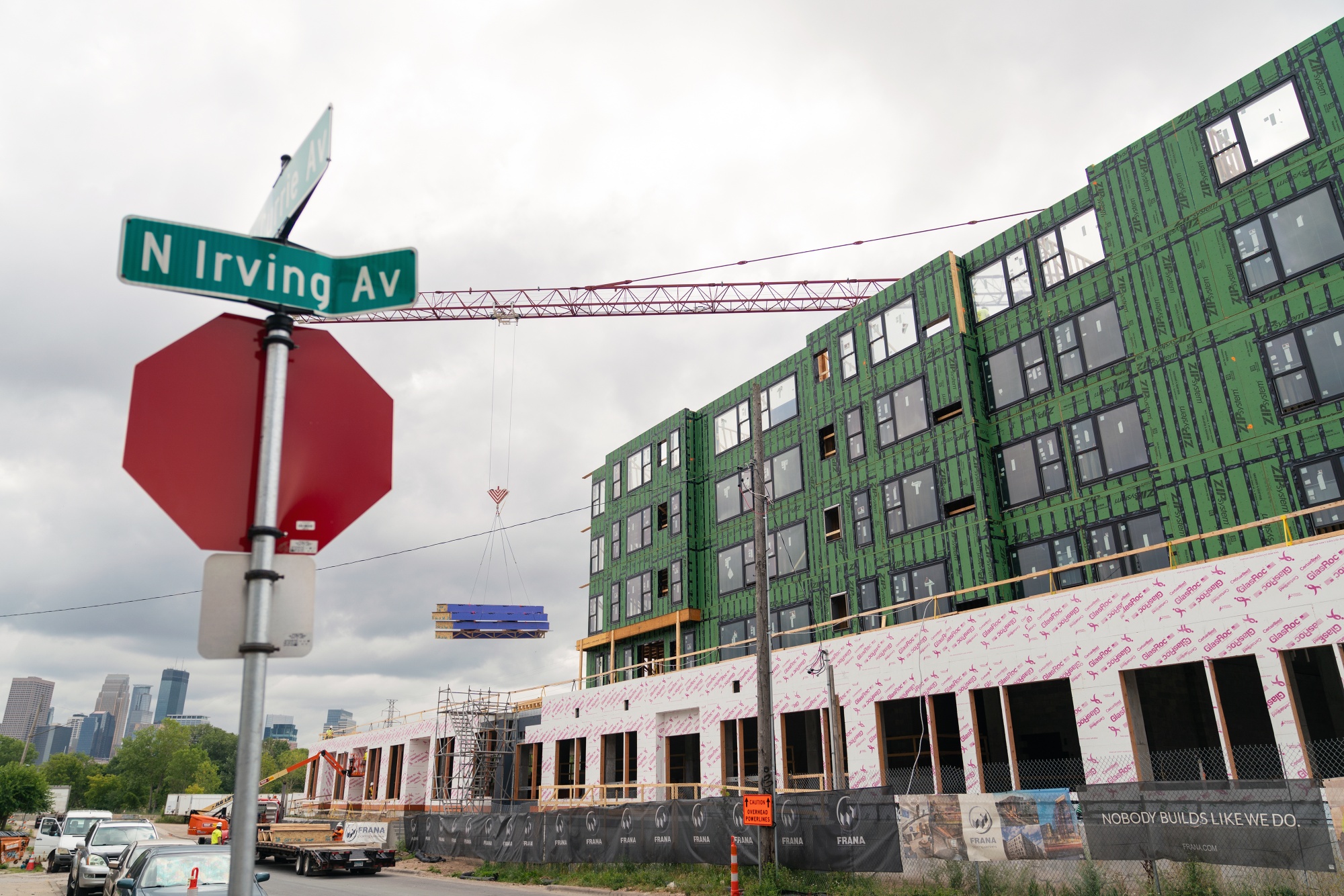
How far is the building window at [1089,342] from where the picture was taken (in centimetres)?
2641

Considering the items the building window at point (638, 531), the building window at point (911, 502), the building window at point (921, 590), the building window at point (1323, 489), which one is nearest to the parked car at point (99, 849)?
the building window at point (921, 590)

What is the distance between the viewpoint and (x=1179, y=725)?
979 inches

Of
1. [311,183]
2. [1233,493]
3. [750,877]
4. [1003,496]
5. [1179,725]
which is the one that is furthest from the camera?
[1003,496]

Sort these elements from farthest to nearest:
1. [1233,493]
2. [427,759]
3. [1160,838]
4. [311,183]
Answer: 1. [427,759]
2. [1233,493]
3. [1160,838]
4. [311,183]

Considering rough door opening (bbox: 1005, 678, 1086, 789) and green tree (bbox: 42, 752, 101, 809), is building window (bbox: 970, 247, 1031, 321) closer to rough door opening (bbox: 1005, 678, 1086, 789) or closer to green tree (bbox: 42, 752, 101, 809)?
rough door opening (bbox: 1005, 678, 1086, 789)

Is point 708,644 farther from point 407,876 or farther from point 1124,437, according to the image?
point 1124,437

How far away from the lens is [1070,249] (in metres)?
28.1

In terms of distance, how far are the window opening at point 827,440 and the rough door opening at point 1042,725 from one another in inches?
435

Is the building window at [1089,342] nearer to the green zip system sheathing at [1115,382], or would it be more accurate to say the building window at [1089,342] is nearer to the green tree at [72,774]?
the green zip system sheathing at [1115,382]

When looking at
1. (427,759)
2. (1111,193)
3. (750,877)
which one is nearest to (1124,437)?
(1111,193)

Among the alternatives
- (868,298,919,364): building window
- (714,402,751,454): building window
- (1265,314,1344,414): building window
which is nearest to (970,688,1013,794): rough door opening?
(1265,314,1344,414): building window

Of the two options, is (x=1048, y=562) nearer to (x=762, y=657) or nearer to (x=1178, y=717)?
(x=1178, y=717)

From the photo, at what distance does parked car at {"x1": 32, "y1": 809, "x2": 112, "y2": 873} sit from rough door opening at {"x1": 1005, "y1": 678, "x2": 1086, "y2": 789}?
3143 cm

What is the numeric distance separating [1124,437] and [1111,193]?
24.5 feet
